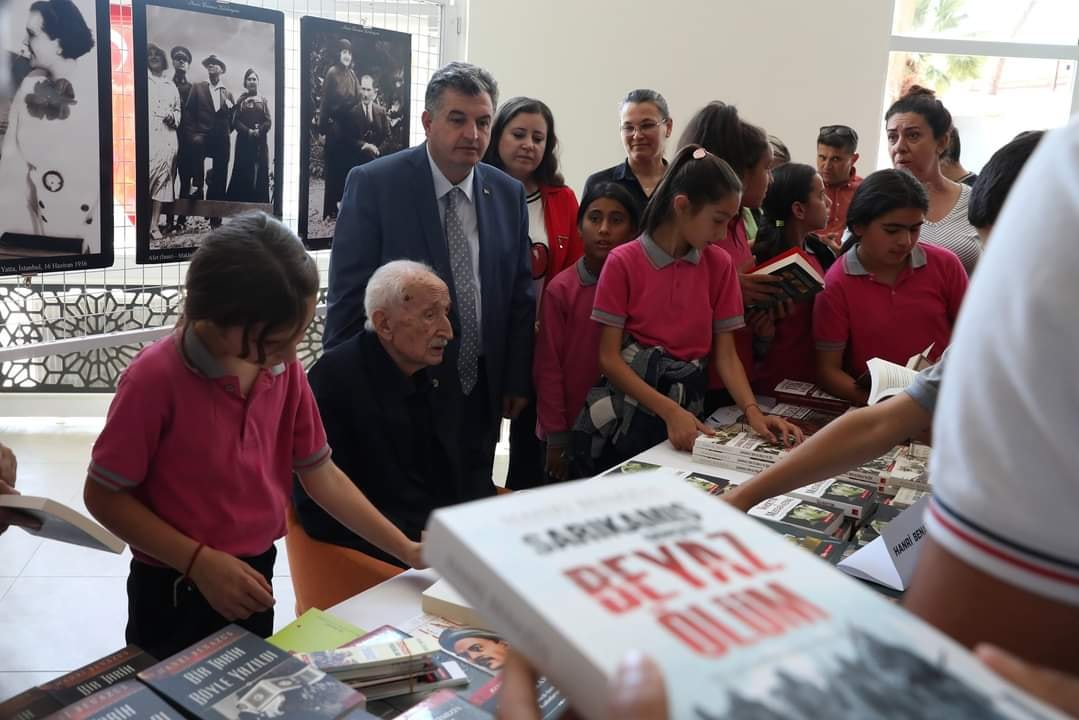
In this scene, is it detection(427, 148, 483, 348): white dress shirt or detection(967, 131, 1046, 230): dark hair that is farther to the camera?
detection(427, 148, 483, 348): white dress shirt

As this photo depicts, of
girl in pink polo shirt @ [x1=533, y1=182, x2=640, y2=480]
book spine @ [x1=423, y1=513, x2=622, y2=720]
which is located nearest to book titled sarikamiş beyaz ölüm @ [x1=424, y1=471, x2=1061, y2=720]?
book spine @ [x1=423, y1=513, x2=622, y2=720]

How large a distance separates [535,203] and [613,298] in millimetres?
741

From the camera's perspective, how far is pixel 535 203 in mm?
3221

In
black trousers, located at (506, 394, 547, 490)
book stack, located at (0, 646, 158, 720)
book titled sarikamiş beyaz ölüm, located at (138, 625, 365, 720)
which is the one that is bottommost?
black trousers, located at (506, 394, 547, 490)

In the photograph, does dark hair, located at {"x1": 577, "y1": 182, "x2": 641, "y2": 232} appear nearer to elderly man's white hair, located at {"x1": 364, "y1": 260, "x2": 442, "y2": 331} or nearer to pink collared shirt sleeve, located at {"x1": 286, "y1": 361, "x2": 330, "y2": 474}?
elderly man's white hair, located at {"x1": 364, "y1": 260, "x2": 442, "y2": 331}

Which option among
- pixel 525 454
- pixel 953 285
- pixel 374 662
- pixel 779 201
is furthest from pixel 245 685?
pixel 779 201

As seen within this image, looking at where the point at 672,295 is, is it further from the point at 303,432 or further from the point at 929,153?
the point at 929,153

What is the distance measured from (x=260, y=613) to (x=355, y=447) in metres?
0.53

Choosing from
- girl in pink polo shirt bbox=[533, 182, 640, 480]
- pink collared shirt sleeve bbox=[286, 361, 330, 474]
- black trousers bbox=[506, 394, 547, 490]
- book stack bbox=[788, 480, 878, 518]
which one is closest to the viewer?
pink collared shirt sleeve bbox=[286, 361, 330, 474]

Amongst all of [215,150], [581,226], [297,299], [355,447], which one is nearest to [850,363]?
[581,226]

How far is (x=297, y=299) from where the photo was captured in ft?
5.13

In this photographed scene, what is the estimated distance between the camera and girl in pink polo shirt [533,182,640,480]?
2.82m

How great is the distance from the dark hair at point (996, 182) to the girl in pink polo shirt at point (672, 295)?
33.9 inches

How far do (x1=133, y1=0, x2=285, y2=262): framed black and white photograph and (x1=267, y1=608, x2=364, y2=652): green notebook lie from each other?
5.77 feet
